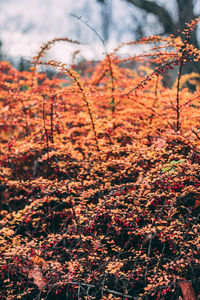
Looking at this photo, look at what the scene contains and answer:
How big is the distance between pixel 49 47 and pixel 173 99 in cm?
227

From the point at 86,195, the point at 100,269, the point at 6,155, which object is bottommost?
the point at 100,269

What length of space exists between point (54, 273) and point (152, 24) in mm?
7346

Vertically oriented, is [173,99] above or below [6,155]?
above

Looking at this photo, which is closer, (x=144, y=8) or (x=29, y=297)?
(x=29, y=297)

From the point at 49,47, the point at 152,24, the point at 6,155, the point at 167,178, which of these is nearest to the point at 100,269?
→ the point at 167,178

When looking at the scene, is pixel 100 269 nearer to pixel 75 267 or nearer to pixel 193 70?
pixel 75 267

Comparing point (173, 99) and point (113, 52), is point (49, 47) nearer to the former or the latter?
point (113, 52)

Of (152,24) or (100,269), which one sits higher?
(152,24)

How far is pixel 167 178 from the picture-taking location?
215cm

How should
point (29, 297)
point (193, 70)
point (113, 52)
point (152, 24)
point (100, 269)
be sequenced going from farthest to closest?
point (152, 24) < point (193, 70) < point (113, 52) < point (29, 297) < point (100, 269)

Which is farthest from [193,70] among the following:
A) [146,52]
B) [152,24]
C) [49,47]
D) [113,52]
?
[49,47]

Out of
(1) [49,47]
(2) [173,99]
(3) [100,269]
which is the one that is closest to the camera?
(3) [100,269]

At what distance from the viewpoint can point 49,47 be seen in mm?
3045

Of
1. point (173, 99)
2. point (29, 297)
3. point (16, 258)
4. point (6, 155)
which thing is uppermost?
point (173, 99)
